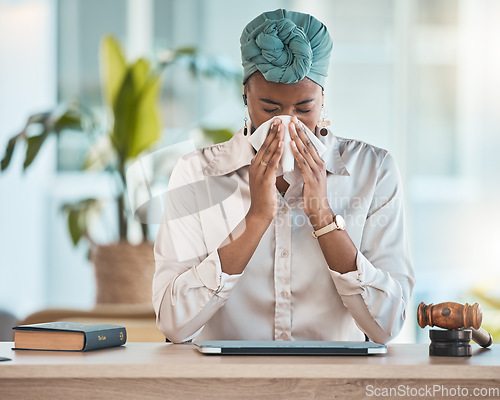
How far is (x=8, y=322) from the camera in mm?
3199

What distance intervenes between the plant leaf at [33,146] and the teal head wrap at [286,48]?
195 centimetres

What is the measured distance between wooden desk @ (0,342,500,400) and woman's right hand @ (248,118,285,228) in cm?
40

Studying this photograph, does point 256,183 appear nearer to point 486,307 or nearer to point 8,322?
point 8,322

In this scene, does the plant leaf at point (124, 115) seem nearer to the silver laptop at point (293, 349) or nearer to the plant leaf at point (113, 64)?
the plant leaf at point (113, 64)

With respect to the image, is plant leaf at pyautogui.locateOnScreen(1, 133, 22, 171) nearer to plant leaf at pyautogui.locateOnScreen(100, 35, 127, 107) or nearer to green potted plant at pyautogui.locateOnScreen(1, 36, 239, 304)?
green potted plant at pyautogui.locateOnScreen(1, 36, 239, 304)

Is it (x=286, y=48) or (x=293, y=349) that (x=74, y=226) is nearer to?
(x=286, y=48)

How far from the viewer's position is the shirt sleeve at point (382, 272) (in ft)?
4.52

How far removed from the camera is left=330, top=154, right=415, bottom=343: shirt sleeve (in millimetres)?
1378

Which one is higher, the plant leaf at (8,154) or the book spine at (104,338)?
the plant leaf at (8,154)

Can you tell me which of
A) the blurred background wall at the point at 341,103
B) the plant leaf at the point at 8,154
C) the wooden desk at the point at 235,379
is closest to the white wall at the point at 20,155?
the blurred background wall at the point at 341,103

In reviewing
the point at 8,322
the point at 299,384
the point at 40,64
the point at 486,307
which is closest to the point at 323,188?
the point at 299,384

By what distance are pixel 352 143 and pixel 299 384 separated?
0.72m

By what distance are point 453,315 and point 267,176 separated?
47cm

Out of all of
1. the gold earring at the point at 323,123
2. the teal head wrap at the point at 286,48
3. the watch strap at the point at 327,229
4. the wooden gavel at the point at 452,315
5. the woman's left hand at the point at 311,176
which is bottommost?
the wooden gavel at the point at 452,315
